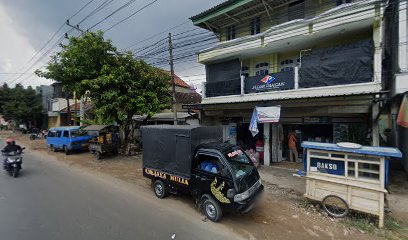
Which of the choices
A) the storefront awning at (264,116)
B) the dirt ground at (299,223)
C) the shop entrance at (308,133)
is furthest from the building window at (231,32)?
the dirt ground at (299,223)

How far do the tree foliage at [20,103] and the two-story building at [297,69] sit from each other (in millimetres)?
28505

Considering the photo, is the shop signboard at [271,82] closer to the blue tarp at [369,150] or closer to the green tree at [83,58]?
the blue tarp at [369,150]

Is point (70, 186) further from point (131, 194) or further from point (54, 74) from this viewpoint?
point (54, 74)

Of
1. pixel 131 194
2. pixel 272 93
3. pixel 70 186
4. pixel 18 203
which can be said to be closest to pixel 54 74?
pixel 70 186

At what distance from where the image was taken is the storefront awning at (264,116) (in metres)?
8.66

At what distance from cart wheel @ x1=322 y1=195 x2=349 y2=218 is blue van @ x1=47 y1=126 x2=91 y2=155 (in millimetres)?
14973

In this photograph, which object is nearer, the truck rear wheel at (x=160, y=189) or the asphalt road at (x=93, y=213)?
the asphalt road at (x=93, y=213)

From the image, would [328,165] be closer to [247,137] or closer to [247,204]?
[247,204]

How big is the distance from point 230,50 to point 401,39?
687cm

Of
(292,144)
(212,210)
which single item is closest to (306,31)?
(292,144)

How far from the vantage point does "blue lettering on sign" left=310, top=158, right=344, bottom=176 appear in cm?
510

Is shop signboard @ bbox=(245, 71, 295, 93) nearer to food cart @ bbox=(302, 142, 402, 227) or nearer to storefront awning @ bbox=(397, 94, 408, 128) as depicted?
storefront awning @ bbox=(397, 94, 408, 128)

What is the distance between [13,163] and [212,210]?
906 cm

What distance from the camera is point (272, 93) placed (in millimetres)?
9398
